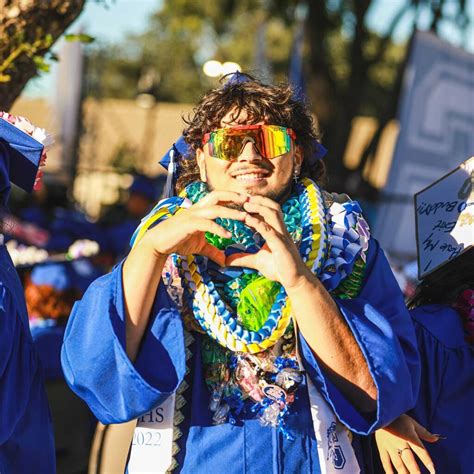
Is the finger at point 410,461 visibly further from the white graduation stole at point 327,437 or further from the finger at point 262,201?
the finger at point 262,201

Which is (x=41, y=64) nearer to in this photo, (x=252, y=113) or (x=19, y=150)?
(x=19, y=150)

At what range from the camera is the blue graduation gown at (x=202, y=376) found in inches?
89.2

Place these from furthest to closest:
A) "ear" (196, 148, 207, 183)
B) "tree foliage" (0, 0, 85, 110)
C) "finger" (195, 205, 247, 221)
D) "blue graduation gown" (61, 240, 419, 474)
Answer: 1. "tree foliage" (0, 0, 85, 110)
2. "ear" (196, 148, 207, 183)
3. "blue graduation gown" (61, 240, 419, 474)
4. "finger" (195, 205, 247, 221)

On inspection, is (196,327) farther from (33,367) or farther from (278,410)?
(33,367)

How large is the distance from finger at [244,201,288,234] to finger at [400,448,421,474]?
2.39 ft

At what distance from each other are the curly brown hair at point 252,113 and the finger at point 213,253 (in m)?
0.38

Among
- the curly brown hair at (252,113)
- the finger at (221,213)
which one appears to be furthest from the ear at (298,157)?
the finger at (221,213)

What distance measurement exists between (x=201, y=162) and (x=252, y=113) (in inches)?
8.5

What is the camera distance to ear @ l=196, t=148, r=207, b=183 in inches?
102

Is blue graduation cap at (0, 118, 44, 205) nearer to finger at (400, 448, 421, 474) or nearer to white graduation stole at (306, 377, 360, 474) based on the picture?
white graduation stole at (306, 377, 360, 474)

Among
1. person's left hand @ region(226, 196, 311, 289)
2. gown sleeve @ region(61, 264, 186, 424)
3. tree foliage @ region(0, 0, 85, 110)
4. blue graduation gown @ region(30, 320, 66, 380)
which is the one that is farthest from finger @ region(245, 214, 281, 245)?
blue graduation gown @ region(30, 320, 66, 380)

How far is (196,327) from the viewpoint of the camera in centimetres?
245

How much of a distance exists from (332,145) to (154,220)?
9.68 meters

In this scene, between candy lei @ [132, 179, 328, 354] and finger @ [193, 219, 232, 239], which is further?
candy lei @ [132, 179, 328, 354]
